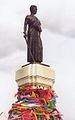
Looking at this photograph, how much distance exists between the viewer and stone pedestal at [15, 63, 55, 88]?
33.1 ft

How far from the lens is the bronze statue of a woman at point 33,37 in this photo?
10.6m

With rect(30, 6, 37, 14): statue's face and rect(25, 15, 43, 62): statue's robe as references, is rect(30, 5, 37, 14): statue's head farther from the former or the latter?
rect(25, 15, 43, 62): statue's robe

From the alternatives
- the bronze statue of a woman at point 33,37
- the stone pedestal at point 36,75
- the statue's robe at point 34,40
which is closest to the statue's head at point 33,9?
the bronze statue of a woman at point 33,37

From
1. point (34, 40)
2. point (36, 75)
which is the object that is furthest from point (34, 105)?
point (34, 40)

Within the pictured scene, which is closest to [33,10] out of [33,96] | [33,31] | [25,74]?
[33,31]

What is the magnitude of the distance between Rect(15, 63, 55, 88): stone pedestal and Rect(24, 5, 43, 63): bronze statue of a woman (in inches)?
14.6

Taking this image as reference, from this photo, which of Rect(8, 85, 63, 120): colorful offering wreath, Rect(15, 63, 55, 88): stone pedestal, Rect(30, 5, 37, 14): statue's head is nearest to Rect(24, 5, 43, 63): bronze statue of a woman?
Rect(30, 5, 37, 14): statue's head

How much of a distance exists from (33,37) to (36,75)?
1.47m

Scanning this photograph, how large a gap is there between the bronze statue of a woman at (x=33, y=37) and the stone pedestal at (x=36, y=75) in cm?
37

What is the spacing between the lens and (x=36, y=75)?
10.0 m

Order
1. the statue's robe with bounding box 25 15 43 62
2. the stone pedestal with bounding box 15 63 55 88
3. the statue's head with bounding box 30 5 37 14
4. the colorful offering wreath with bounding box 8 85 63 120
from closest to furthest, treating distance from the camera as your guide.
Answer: the colorful offering wreath with bounding box 8 85 63 120 → the stone pedestal with bounding box 15 63 55 88 → the statue's robe with bounding box 25 15 43 62 → the statue's head with bounding box 30 5 37 14

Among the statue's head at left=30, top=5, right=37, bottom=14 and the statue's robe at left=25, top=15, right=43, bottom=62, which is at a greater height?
the statue's head at left=30, top=5, right=37, bottom=14

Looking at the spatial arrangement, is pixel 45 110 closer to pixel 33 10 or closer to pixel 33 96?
pixel 33 96

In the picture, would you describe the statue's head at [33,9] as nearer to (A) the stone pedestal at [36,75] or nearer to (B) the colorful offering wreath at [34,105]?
(A) the stone pedestal at [36,75]
